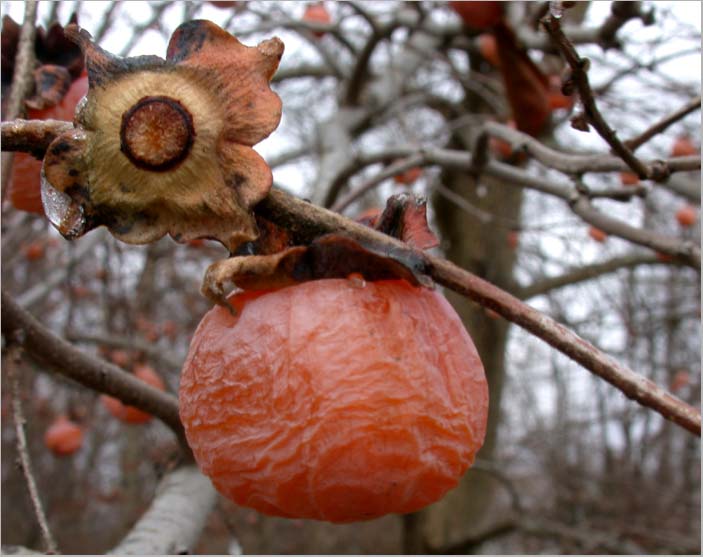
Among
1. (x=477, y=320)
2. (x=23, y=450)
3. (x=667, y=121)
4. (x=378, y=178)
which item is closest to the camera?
(x=23, y=450)

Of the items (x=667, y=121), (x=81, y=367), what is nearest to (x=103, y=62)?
(x=81, y=367)

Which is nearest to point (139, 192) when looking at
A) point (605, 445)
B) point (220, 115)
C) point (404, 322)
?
point (220, 115)

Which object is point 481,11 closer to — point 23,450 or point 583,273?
point 583,273

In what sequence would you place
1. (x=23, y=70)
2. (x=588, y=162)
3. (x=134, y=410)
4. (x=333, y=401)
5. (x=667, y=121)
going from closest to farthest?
(x=333, y=401)
(x=23, y=70)
(x=667, y=121)
(x=588, y=162)
(x=134, y=410)

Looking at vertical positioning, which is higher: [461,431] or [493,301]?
[493,301]

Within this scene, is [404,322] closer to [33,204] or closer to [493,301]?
[493,301]

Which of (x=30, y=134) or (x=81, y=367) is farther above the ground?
(x=30, y=134)
